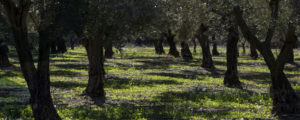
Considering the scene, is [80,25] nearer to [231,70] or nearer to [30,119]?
[30,119]

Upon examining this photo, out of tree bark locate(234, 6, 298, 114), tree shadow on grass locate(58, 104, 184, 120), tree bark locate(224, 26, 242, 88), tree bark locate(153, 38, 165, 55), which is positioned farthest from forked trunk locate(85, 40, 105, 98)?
tree bark locate(153, 38, 165, 55)

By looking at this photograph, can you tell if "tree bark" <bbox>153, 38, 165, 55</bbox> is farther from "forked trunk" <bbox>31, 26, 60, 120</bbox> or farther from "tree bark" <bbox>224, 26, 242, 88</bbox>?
"forked trunk" <bbox>31, 26, 60, 120</bbox>

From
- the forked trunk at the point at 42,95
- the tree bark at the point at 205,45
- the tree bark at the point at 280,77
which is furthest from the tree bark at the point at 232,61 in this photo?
the tree bark at the point at 205,45

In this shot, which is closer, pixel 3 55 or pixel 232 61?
pixel 232 61

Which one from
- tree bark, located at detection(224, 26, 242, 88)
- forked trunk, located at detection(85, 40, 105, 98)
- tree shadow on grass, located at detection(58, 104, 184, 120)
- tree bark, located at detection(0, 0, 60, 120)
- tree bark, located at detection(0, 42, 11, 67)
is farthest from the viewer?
tree bark, located at detection(0, 42, 11, 67)

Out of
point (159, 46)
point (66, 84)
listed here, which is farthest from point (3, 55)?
point (159, 46)

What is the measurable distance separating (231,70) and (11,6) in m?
17.4

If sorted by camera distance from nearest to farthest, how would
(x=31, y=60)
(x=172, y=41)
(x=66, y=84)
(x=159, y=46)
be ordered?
1. (x=31, y=60)
2. (x=66, y=84)
3. (x=172, y=41)
4. (x=159, y=46)

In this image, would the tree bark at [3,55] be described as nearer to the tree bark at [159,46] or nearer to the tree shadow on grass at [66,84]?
the tree shadow on grass at [66,84]

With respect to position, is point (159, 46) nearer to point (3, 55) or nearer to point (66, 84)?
point (3, 55)

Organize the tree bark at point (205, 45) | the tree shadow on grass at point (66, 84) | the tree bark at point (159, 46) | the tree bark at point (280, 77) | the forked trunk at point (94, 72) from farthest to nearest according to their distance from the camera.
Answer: the tree bark at point (159, 46)
the tree bark at point (205, 45)
the tree shadow on grass at point (66, 84)
the forked trunk at point (94, 72)
the tree bark at point (280, 77)

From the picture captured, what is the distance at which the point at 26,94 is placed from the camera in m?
22.4

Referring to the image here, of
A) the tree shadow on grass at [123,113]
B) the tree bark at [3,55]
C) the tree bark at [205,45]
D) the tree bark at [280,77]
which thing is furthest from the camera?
the tree bark at [205,45]

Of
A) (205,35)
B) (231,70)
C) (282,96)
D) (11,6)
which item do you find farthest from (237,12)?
(205,35)
